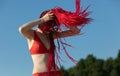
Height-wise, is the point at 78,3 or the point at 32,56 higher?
the point at 78,3

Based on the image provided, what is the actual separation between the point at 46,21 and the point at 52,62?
358 mm

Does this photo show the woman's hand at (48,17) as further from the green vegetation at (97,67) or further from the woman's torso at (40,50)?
the green vegetation at (97,67)

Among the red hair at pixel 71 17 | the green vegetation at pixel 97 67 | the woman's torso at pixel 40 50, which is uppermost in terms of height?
the green vegetation at pixel 97 67

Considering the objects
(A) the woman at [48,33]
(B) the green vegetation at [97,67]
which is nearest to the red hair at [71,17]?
(A) the woman at [48,33]

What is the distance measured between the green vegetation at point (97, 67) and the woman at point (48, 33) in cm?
2236

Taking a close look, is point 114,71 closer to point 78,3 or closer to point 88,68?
point 88,68

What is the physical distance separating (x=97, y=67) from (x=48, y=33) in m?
23.1

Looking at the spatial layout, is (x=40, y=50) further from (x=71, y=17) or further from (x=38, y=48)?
(x=71, y=17)

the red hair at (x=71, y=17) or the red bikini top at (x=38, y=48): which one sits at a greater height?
the red hair at (x=71, y=17)

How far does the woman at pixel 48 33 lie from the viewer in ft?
12.2

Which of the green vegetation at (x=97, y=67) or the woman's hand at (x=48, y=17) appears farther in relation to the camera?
the green vegetation at (x=97, y=67)

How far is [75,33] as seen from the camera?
3.92 metres

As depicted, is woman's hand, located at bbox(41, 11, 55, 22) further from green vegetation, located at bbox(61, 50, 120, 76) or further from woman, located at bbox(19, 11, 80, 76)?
green vegetation, located at bbox(61, 50, 120, 76)

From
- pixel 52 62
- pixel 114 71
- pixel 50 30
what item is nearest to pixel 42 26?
pixel 50 30
